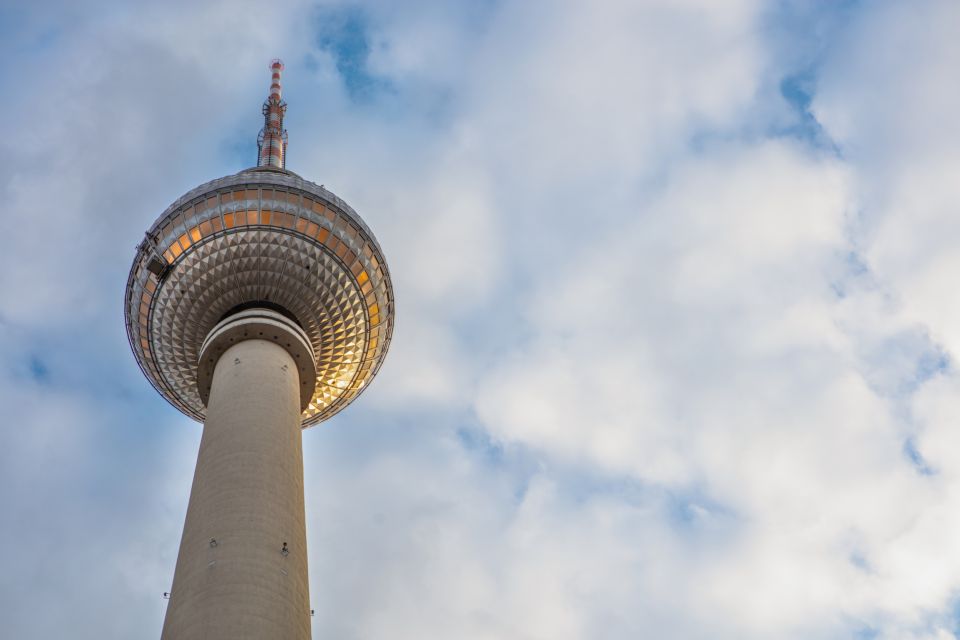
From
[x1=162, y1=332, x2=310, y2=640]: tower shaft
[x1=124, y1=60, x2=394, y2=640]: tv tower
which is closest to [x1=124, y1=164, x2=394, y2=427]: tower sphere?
[x1=124, y1=60, x2=394, y2=640]: tv tower

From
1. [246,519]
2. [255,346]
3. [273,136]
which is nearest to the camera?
[246,519]

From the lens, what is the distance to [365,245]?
163 feet

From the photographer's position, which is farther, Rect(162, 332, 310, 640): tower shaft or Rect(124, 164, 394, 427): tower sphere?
Rect(124, 164, 394, 427): tower sphere

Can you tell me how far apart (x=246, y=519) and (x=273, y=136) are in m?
35.3

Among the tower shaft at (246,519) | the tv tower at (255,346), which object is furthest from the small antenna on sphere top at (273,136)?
the tower shaft at (246,519)

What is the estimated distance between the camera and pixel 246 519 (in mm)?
33719

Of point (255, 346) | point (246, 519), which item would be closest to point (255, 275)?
point (255, 346)

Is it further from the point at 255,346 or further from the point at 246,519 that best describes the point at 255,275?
the point at 246,519

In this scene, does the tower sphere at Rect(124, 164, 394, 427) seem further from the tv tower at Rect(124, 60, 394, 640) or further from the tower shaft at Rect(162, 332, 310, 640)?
the tower shaft at Rect(162, 332, 310, 640)

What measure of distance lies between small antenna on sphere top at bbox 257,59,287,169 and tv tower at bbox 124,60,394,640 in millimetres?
9647

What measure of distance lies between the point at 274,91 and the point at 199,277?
28.6 metres

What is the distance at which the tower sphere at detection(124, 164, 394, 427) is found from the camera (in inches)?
1793

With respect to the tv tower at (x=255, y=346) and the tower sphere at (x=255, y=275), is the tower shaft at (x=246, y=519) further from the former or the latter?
the tower sphere at (x=255, y=275)

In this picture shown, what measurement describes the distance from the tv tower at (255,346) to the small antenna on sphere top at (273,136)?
31.7 ft
